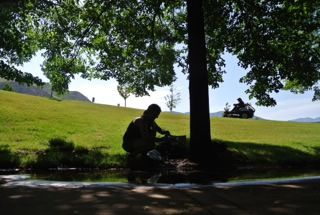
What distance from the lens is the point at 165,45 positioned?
17.7 meters

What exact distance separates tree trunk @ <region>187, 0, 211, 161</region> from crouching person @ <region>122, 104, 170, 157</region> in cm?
187

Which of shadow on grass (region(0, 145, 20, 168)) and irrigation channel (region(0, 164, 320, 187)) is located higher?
shadow on grass (region(0, 145, 20, 168))

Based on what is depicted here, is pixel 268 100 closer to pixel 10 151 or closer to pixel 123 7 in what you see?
pixel 123 7

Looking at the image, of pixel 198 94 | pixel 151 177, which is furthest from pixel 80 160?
pixel 198 94

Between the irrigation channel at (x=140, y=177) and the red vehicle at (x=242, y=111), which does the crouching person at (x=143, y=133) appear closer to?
the irrigation channel at (x=140, y=177)

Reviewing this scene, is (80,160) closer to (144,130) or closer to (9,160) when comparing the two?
(9,160)

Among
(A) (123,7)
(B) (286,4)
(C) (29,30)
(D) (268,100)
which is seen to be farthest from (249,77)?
(C) (29,30)

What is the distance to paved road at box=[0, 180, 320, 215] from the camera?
14.9 feet

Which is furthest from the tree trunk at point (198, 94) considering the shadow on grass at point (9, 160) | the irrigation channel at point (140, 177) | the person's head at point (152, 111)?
the shadow on grass at point (9, 160)

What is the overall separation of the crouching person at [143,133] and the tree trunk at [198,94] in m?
1.87

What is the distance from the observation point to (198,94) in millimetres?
11547

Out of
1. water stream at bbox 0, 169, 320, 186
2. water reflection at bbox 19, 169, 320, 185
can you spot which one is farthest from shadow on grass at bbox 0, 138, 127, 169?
water reflection at bbox 19, 169, 320, 185

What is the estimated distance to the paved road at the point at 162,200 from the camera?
4.55 metres

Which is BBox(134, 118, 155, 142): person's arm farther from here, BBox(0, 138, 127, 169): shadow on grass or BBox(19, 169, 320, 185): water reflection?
BBox(0, 138, 127, 169): shadow on grass
